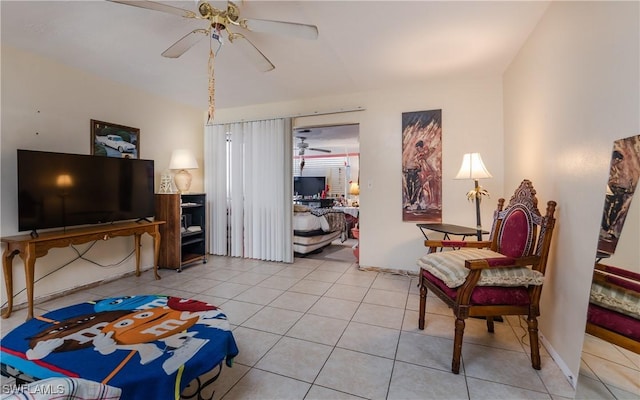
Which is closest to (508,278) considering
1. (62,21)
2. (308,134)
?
(62,21)

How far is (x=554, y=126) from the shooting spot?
2012mm

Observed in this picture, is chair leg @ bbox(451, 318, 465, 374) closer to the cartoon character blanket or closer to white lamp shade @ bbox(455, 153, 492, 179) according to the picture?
the cartoon character blanket

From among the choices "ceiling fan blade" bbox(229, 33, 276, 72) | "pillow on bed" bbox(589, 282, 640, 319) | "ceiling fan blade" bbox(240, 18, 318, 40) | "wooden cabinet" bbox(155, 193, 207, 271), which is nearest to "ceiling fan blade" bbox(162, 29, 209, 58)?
"ceiling fan blade" bbox(229, 33, 276, 72)

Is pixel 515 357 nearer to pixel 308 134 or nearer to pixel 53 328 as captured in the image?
pixel 53 328

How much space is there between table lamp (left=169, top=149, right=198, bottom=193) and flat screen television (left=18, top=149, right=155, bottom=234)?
40cm

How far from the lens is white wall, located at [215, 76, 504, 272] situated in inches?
133

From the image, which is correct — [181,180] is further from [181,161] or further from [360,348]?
[360,348]

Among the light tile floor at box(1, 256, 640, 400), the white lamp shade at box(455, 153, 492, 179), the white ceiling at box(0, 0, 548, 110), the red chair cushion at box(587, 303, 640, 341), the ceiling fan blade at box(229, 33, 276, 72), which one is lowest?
the light tile floor at box(1, 256, 640, 400)

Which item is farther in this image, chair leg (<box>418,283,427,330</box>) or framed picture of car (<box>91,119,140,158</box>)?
framed picture of car (<box>91,119,140,158</box>)

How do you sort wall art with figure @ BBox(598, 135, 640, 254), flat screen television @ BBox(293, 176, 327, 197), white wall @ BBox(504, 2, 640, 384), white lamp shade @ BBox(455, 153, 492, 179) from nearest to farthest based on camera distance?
wall art with figure @ BBox(598, 135, 640, 254), white wall @ BBox(504, 2, 640, 384), white lamp shade @ BBox(455, 153, 492, 179), flat screen television @ BBox(293, 176, 327, 197)

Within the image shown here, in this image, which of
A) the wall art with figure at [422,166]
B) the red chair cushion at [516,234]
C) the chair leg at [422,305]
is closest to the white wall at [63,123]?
the wall art with figure at [422,166]

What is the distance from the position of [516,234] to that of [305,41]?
2.34m

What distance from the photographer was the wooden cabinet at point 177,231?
12.8ft

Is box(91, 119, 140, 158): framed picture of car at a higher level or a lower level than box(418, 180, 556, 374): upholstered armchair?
higher
